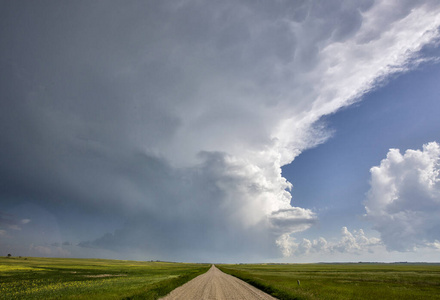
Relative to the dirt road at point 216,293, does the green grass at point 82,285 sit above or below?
below

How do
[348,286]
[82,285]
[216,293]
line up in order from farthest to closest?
1. [348,286]
2. [82,285]
3. [216,293]

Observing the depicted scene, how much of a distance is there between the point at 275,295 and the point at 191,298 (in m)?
9.48

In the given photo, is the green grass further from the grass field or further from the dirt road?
the grass field

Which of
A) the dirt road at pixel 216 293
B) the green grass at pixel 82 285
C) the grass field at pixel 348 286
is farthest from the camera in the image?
the grass field at pixel 348 286

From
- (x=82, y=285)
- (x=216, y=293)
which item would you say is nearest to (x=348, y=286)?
(x=216, y=293)

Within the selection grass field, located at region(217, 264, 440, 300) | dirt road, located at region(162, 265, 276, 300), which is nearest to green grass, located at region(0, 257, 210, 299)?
dirt road, located at region(162, 265, 276, 300)

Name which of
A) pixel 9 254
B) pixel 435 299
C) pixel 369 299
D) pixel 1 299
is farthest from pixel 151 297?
pixel 9 254

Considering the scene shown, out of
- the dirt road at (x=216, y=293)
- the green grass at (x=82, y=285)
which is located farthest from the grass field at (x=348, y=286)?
the green grass at (x=82, y=285)

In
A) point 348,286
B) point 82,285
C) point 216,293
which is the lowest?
point 348,286

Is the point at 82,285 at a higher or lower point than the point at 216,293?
lower

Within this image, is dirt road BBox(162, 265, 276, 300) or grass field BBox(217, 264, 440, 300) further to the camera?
grass field BBox(217, 264, 440, 300)

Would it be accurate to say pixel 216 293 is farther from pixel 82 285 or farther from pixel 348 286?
pixel 348 286

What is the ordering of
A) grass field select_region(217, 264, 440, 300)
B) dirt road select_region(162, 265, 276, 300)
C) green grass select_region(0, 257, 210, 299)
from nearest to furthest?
dirt road select_region(162, 265, 276, 300) → green grass select_region(0, 257, 210, 299) → grass field select_region(217, 264, 440, 300)

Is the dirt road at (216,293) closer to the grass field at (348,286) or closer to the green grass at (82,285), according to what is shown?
the green grass at (82,285)
